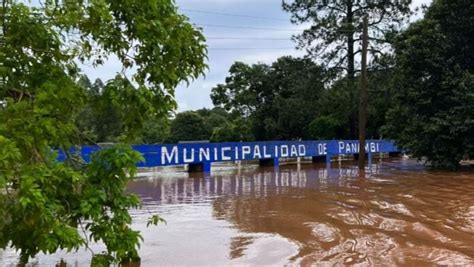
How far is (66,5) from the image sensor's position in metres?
4.66

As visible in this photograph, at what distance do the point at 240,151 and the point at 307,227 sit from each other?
55.5ft

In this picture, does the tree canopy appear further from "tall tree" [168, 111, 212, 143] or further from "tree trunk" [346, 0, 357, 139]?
"tall tree" [168, 111, 212, 143]

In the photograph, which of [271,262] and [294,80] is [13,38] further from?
[294,80]

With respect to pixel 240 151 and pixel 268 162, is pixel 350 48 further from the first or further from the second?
pixel 240 151

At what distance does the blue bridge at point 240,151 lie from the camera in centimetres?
2144

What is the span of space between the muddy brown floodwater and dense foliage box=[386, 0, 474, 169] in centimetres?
579

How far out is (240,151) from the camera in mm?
25969

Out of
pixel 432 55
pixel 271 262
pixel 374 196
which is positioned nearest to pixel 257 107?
pixel 432 55

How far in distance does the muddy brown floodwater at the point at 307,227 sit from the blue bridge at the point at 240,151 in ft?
17.8

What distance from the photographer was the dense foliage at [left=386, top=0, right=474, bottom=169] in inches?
815

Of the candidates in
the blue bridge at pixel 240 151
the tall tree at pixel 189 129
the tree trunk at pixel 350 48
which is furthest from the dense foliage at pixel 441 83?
the tall tree at pixel 189 129

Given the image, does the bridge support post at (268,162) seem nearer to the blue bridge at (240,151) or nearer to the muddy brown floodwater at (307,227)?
the blue bridge at (240,151)

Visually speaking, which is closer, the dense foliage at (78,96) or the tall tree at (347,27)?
the dense foliage at (78,96)

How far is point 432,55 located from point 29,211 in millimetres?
21102
